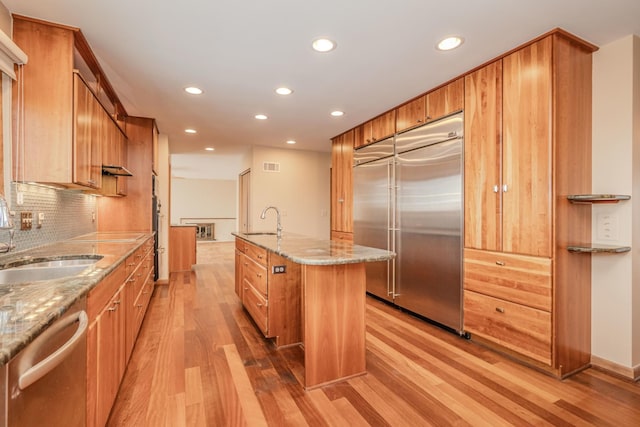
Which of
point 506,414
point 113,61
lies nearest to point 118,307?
point 113,61

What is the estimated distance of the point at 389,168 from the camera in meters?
3.87

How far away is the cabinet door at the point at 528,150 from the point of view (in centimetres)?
225

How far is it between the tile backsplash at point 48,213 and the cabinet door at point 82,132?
1.17ft

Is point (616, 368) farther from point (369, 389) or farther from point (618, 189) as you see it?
point (369, 389)

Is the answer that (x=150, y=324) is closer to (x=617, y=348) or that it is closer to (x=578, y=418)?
(x=578, y=418)

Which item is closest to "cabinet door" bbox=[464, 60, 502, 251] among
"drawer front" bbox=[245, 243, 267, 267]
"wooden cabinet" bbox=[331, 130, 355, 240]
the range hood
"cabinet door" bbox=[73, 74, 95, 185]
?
"drawer front" bbox=[245, 243, 267, 267]

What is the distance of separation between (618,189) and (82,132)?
13.2 feet

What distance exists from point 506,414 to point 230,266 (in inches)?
222

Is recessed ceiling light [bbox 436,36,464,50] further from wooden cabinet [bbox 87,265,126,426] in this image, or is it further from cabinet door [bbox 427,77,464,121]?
wooden cabinet [bbox 87,265,126,426]

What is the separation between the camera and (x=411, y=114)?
353 cm

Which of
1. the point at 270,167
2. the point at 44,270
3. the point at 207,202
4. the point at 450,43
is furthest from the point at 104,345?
the point at 207,202

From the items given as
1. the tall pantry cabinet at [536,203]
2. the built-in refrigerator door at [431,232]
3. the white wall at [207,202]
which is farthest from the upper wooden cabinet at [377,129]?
the white wall at [207,202]

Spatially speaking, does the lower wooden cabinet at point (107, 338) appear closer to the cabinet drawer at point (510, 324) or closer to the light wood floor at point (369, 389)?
the light wood floor at point (369, 389)

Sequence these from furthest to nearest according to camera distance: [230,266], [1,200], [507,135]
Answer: [230,266], [507,135], [1,200]
